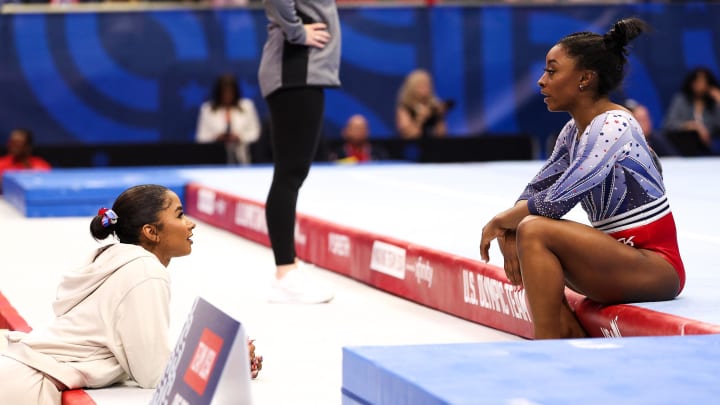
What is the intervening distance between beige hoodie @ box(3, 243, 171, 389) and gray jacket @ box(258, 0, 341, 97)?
137 cm

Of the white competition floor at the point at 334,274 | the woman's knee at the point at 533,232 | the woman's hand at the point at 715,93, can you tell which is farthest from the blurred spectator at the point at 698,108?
the woman's knee at the point at 533,232

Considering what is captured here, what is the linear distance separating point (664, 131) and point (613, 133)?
7.27 meters

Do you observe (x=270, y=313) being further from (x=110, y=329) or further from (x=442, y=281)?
(x=110, y=329)

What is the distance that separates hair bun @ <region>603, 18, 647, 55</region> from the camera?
2.93 m

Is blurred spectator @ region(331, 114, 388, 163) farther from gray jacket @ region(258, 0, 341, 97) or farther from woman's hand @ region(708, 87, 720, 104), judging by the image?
gray jacket @ region(258, 0, 341, 97)

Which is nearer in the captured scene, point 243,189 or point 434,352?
point 434,352

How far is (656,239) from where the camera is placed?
2982 mm

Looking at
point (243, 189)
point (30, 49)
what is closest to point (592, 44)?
point (243, 189)

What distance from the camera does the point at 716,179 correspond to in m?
6.79

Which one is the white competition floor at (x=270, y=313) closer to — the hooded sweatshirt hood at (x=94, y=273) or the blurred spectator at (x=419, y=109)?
the hooded sweatshirt hood at (x=94, y=273)

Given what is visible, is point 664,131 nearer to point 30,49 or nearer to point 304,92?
point 30,49

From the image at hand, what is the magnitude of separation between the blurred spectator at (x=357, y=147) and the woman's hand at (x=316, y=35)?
5.10 m

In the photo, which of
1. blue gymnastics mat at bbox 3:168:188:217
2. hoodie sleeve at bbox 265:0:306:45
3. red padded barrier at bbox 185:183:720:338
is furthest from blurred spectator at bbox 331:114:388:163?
hoodie sleeve at bbox 265:0:306:45

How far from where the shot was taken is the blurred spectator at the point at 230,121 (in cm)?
960
